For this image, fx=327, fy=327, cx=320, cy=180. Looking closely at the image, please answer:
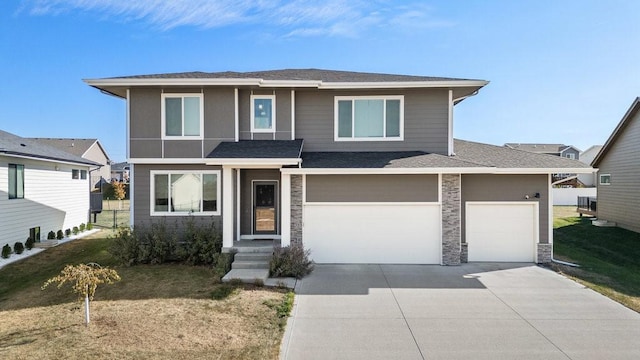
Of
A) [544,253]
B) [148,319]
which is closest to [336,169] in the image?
[148,319]

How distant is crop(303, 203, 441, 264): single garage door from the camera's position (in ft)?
32.9

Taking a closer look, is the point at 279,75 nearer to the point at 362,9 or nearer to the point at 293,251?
the point at 362,9

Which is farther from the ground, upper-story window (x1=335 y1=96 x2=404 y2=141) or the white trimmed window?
upper-story window (x1=335 y1=96 x2=404 y2=141)

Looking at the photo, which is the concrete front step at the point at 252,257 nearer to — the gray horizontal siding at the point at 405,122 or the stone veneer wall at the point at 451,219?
the gray horizontal siding at the point at 405,122

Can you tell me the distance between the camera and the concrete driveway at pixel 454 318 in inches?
202

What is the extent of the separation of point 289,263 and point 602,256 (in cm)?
1225

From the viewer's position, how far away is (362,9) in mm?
11445

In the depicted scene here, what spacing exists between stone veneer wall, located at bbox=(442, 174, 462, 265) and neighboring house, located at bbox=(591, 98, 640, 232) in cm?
1222

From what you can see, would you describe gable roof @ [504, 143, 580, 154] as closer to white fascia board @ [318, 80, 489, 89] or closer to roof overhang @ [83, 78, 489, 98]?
white fascia board @ [318, 80, 489, 89]

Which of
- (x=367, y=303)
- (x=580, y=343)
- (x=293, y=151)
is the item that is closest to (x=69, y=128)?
(x=293, y=151)

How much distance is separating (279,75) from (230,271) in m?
7.07

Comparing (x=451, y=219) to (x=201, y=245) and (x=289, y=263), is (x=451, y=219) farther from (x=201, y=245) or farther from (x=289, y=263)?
(x=201, y=245)

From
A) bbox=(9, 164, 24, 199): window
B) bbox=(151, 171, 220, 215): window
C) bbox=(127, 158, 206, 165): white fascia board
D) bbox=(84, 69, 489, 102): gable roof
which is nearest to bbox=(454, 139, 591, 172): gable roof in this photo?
bbox=(84, 69, 489, 102): gable roof

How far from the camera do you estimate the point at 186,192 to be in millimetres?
10750
